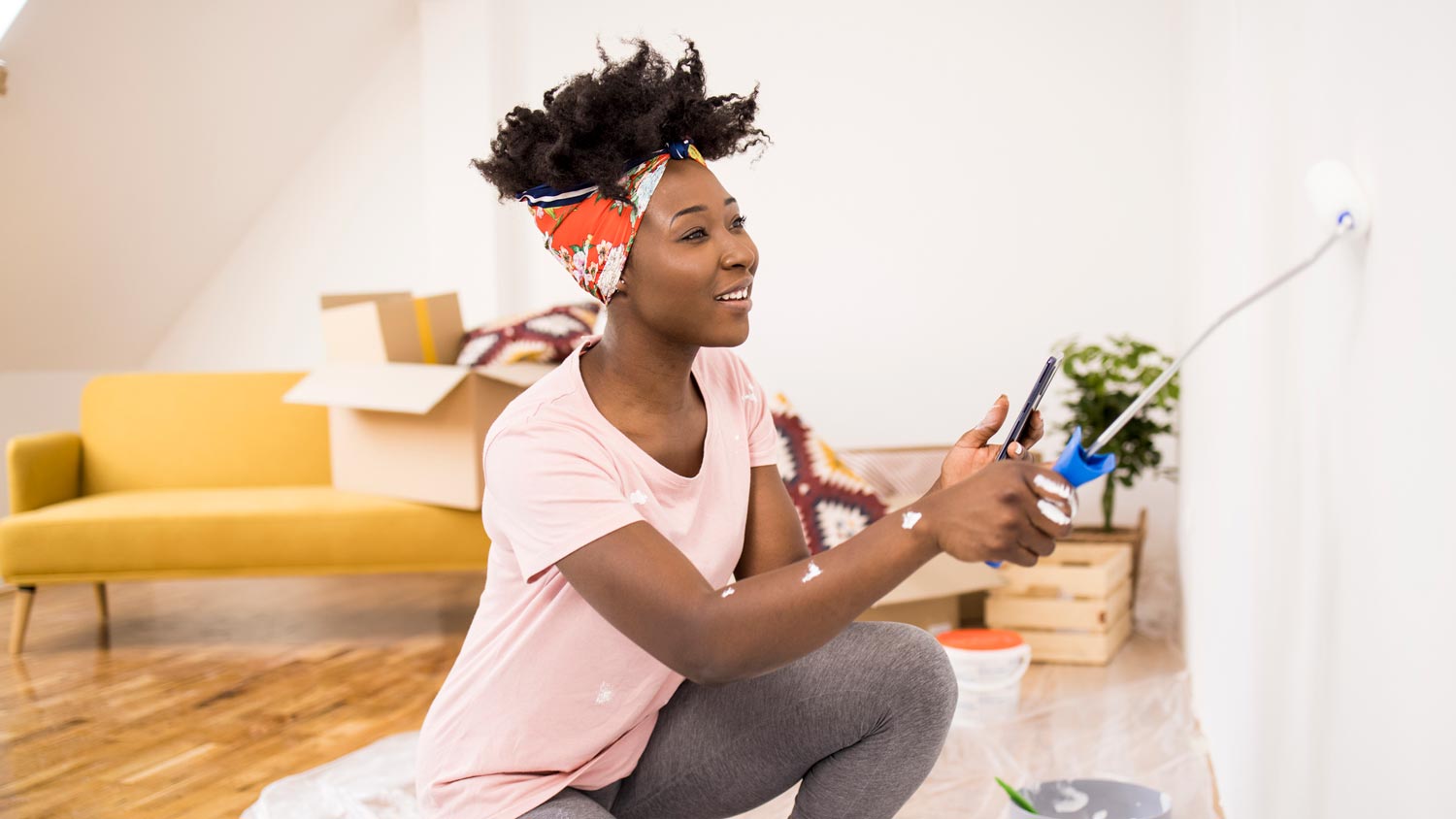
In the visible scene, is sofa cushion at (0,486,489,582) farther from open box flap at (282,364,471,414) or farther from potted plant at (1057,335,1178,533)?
potted plant at (1057,335,1178,533)

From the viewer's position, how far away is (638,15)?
14.1 ft

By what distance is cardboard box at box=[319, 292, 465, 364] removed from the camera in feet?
9.98

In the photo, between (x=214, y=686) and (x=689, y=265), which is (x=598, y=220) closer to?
(x=689, y=265)

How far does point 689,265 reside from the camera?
1.19 m

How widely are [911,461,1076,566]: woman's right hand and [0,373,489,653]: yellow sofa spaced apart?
228 centimetres

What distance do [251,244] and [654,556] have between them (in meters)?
4.05

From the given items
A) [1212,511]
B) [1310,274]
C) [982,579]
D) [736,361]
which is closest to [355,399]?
[982,579]

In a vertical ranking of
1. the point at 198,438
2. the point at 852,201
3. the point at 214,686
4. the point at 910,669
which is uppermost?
the point at 852,201

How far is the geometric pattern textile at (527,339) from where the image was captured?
306 centimetres

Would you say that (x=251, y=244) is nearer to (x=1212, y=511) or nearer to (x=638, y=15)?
(x=638, y=15)

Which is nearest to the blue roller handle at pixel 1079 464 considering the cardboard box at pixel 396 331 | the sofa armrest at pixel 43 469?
the cardboard box at pixel 396 331

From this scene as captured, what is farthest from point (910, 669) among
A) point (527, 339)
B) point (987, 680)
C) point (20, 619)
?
point (20, 619)

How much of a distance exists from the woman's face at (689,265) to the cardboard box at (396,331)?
1954 millimetres

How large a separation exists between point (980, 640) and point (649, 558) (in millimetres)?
1554
